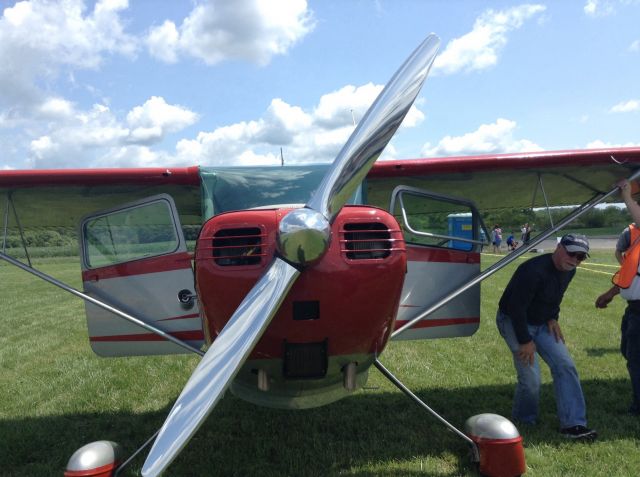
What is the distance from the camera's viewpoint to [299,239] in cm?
242

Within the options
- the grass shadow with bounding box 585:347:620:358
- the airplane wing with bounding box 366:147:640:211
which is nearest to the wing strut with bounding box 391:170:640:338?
the airplane wing with bounding box 366:147:640:211

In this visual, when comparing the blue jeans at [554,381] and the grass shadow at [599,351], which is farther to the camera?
the grass shadow at [599,351]

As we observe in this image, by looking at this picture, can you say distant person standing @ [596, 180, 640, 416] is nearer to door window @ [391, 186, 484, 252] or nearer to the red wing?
door window @ [391, 186, 484, 252]

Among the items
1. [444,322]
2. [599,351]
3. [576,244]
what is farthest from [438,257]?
[599,351]

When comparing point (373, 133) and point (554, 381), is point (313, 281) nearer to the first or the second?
point (373, 133)

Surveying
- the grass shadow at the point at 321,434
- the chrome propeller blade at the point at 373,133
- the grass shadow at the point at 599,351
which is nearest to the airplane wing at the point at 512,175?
the chrome propeller blade at the point at 373,133

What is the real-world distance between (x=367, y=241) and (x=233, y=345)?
2.89 feet

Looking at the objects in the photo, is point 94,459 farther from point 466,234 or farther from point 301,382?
point 466,234

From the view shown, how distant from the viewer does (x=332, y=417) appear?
15.0 feet

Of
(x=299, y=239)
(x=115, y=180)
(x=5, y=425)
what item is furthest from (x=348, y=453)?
(x=5, y=425)

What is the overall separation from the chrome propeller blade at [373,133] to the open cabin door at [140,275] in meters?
1.93

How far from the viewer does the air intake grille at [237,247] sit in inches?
104

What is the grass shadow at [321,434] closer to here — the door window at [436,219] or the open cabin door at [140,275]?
the open cabin door at [140,275]

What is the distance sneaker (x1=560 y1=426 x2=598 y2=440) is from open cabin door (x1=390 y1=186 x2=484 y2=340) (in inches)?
50.1
